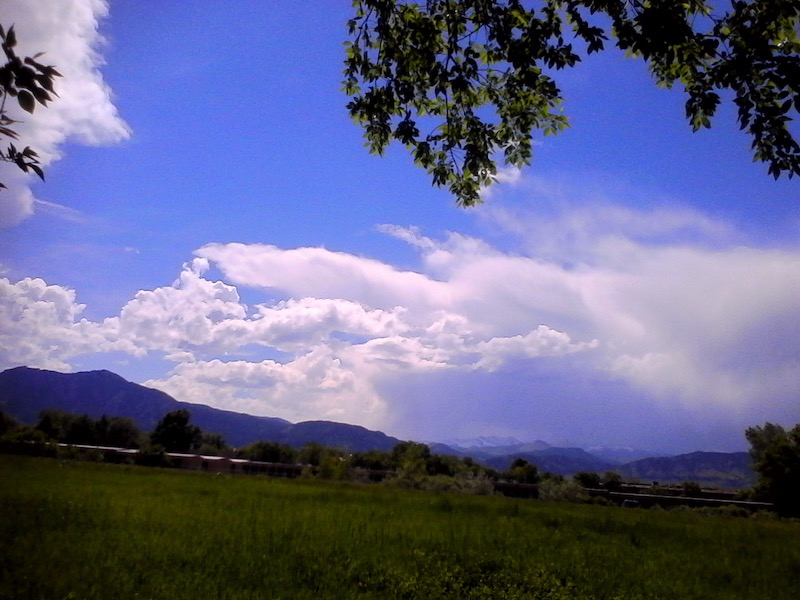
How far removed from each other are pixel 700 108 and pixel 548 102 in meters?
2.15

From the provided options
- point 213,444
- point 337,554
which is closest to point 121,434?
point 213,444

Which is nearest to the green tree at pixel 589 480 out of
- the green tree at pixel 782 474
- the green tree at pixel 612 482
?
the green tree at pixel 612 482

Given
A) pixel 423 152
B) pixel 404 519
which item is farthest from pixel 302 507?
pixel 423 152

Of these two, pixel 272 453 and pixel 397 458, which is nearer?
pixel 397 458

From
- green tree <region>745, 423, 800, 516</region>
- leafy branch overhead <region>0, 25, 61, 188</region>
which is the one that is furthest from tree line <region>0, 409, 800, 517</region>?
leafy branch overhead <region>0, 25, 61, 188</region>

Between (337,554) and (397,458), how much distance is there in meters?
69.6

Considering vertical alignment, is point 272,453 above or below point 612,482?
above

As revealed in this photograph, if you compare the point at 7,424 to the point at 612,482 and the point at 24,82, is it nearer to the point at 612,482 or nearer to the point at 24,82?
the point at 24,82

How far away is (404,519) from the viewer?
1533cm

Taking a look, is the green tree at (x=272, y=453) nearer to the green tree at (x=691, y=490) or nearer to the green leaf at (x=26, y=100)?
the green tree at (x=691, y=490)

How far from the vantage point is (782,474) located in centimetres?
4984

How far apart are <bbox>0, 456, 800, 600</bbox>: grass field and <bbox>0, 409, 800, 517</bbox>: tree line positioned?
792 inches

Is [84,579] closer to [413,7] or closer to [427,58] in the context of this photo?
[427,58]

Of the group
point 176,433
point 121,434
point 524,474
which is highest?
point 176,433
